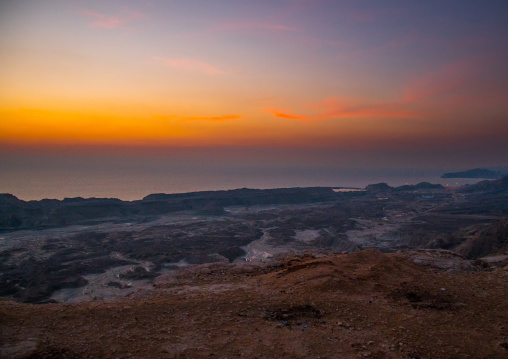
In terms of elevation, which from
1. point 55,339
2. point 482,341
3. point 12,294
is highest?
point 55,339

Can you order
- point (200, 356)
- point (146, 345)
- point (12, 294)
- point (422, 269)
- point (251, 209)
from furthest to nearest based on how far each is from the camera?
point (251, 209) → point (12, 294) → point (422, 269) → point (146, 345) → point (200, 356)

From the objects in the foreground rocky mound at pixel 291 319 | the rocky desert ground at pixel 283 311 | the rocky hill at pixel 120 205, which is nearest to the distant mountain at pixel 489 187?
the rocky hill at pixel 120 205

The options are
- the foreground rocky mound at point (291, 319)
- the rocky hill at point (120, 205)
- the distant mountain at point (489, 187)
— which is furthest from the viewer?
the distant mountain at point (489, 187)

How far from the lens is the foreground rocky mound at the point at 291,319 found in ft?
21.4

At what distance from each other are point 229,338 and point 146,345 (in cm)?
178

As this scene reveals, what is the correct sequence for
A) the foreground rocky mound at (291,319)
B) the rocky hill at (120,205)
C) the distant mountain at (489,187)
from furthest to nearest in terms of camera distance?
the distant mountain at (489,187) → the rocky hill at (120,205) → the foreground rocky mound at (291,319)

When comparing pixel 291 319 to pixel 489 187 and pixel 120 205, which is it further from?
pixel 489 187

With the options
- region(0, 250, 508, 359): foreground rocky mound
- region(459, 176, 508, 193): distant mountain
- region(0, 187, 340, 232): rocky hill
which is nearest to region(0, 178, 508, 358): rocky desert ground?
region(0, 250, 508, 359): foreground rocky mound

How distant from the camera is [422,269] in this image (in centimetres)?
1228

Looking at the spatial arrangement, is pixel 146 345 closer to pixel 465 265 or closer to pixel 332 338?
pixel 332 338

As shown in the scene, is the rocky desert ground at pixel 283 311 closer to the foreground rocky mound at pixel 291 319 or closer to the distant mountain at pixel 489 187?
the foreground rocky mound at pixel 291 319

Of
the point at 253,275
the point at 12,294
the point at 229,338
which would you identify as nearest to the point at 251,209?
the point at 12,294

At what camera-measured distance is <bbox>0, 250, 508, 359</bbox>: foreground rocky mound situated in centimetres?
651

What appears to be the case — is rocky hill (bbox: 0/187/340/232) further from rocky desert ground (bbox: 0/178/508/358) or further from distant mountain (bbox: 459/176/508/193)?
distant mountain (bbox: 459/176/508/193)
